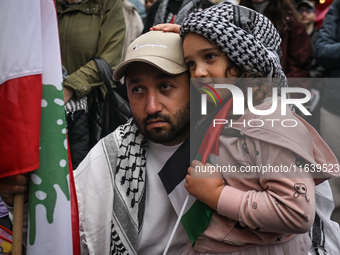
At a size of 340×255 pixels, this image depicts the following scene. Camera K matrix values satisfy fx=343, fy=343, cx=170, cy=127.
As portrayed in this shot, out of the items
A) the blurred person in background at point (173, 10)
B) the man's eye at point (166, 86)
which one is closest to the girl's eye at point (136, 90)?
the man's eye at point (166, 86)

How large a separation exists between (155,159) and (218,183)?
0.61 metres

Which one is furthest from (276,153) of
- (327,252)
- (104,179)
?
(104,179)

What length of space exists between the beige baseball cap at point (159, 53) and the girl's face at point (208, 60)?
5.8 inches

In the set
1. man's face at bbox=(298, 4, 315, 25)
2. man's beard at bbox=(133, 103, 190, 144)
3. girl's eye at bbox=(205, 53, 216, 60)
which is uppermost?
girl's eye at bbox=(205, 53, 216, 60)

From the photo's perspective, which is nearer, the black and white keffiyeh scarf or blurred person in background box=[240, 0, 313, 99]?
the black and white keffiyeh scarf

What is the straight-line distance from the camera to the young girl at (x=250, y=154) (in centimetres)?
145

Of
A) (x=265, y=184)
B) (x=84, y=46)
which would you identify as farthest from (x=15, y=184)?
(x=84, y=46)

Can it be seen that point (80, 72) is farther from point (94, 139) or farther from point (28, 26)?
point (28, 26)

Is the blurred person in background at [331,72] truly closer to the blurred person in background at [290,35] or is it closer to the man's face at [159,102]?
the blurred person in background at [290,35]

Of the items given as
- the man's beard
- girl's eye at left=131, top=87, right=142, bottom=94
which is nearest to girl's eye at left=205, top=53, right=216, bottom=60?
the man's beard

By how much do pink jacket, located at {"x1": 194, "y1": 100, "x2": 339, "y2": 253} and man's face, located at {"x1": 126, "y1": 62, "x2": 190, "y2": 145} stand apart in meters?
0.34

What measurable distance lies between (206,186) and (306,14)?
3.67m

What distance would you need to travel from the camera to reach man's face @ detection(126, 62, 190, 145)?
1.91 m

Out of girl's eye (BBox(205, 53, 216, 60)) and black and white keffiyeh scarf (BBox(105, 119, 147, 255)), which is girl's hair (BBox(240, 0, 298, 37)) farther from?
black and white keffiyeh scarf (BBox(105, 119, 147, 255))
